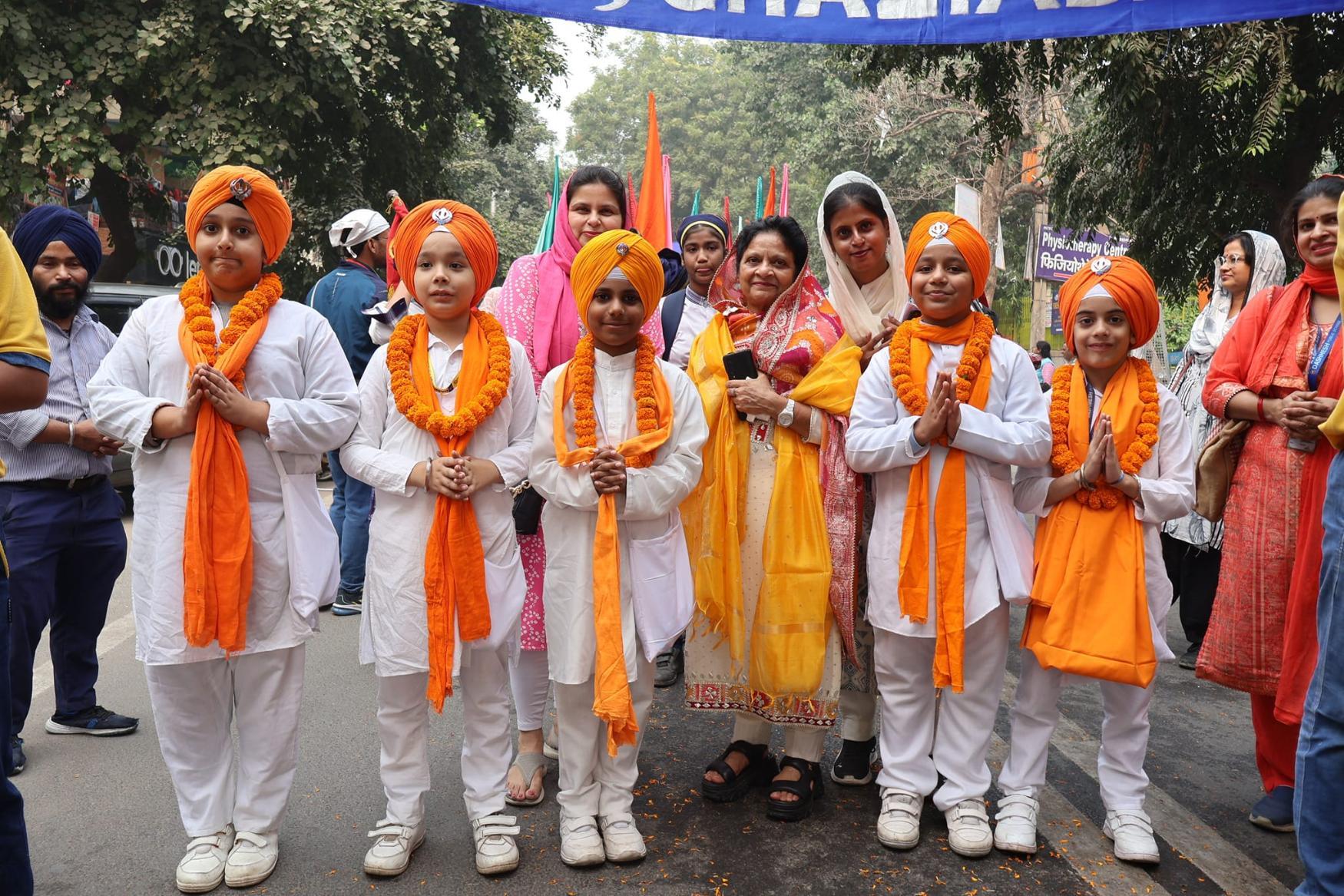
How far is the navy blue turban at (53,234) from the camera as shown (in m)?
4.05

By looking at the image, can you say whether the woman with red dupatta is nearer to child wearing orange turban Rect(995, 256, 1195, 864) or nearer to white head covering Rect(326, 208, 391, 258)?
child wearing orange turban Rect(995, 256, 1195, 864)

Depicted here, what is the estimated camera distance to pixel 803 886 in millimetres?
3145

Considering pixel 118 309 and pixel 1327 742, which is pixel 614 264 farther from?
pixel 118 309

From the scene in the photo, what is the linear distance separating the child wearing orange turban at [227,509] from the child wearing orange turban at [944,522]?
1805 millimetres

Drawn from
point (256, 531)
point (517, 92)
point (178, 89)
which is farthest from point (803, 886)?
point (517, 92)

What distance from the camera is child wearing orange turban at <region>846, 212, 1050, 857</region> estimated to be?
3379mm

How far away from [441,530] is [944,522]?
5.33 ft

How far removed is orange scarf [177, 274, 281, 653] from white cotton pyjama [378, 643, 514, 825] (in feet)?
1.67

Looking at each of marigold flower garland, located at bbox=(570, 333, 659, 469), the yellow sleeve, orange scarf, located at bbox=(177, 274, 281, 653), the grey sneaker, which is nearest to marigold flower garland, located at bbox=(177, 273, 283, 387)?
orange scarf, located at bbox=(177, 274, 281, 653)

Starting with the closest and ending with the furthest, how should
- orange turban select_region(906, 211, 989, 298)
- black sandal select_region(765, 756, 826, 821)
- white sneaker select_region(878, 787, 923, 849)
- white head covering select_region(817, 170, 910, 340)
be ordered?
1. white sneaker select_region(878, 787, 923, 849)
2. orange turban select_region(906, 211, 989, 298)
3. black sandal select_region(765, 756, 826, 821)
4. white head covering select_region(817, 170, 910, 340)

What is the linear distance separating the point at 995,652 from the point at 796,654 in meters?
0.66

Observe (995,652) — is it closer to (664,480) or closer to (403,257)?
(664,480)

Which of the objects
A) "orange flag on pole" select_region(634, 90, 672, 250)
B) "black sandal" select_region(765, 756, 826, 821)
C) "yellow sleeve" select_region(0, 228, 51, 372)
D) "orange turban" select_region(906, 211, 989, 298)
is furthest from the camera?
"orange flag on pole" select_region(634, 90, 672, 250)

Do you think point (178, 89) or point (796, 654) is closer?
point (796, 654)
